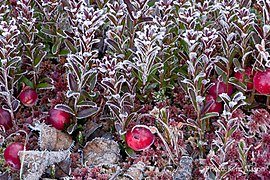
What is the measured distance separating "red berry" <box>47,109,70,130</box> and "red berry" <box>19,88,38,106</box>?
22 cm

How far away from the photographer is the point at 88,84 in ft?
9.93

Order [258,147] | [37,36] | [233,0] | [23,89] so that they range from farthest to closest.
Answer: [37,36] < [23,89] < [233,0] < [258,147]

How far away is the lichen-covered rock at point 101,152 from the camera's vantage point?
2.80m

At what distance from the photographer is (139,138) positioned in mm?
2732

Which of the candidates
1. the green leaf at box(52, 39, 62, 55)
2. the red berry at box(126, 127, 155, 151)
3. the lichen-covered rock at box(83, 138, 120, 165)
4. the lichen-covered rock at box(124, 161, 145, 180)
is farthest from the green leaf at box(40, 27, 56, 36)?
the lichen-covered rock at box(124, 161, 145, 180)

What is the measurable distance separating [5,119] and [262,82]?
1586mm

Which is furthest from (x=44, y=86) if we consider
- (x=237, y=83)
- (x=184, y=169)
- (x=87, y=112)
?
(x=237, y=83)

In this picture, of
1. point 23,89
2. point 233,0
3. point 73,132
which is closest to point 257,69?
point 233,0

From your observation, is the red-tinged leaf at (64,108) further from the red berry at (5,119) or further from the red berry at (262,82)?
the red berry at (262,82)

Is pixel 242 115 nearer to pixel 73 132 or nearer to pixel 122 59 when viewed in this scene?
pixel 122 59

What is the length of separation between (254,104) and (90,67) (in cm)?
104

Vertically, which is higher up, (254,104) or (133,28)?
(133,28)

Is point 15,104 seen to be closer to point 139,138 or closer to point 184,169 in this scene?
point 139,138

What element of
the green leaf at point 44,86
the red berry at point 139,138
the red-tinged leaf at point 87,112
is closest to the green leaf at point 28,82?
the green leaf at point 44,86
